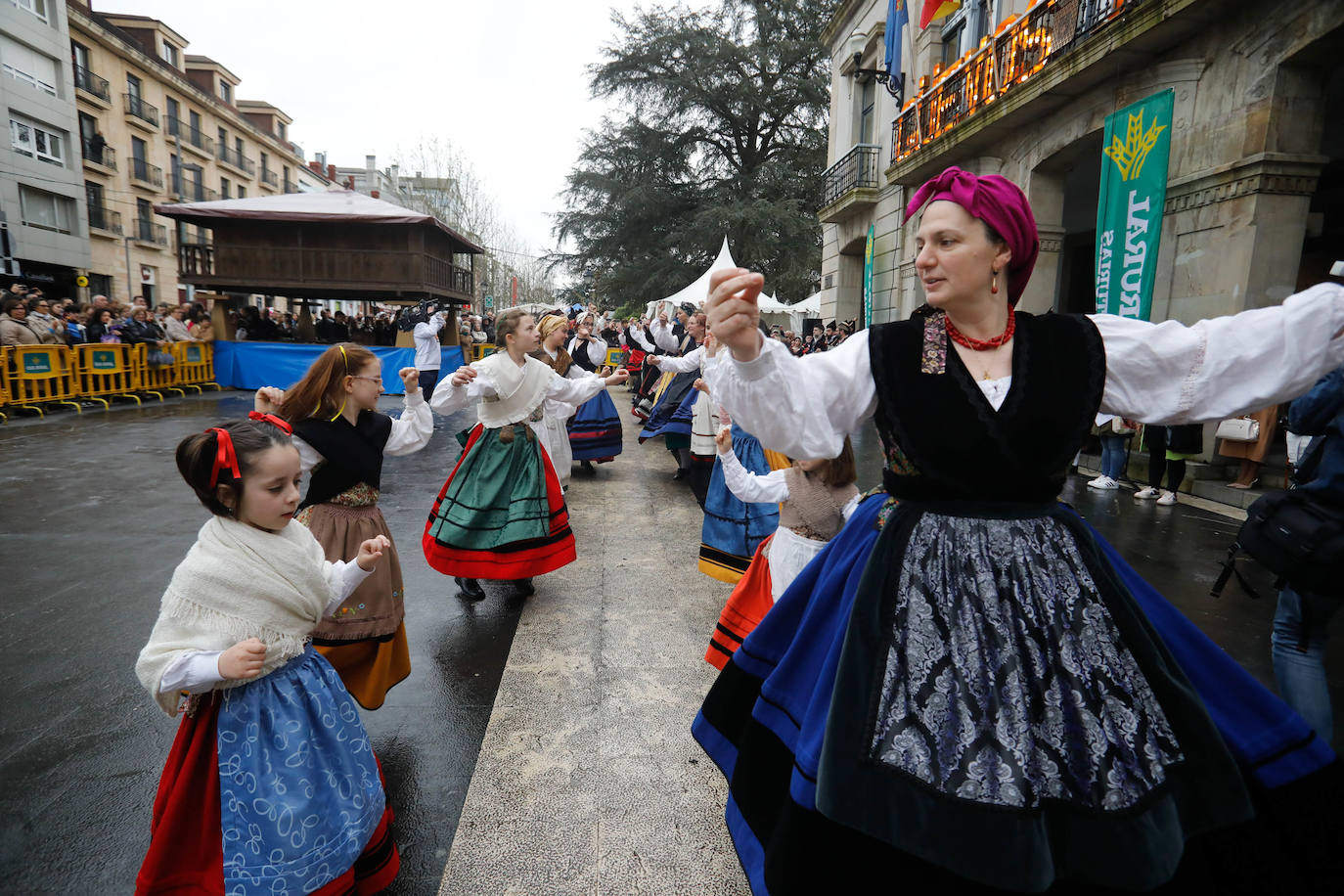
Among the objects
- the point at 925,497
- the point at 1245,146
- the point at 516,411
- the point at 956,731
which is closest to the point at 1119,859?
the point at 956,731

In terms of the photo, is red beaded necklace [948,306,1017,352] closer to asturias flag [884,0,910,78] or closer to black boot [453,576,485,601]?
black boot [453,576,485,601]

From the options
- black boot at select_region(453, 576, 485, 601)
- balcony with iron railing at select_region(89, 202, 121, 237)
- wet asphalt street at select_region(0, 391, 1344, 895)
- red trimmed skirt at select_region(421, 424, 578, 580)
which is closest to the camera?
wet asphalt street at select_region(0, 391, 1344, 895)

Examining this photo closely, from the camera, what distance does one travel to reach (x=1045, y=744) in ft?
4.63

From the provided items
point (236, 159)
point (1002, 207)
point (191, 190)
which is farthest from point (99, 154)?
point (1002, 207)

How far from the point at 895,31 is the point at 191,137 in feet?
114

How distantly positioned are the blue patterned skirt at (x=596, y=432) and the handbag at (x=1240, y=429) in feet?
20.0

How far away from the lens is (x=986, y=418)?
154 cm

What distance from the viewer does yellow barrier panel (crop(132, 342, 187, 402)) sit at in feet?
45.6

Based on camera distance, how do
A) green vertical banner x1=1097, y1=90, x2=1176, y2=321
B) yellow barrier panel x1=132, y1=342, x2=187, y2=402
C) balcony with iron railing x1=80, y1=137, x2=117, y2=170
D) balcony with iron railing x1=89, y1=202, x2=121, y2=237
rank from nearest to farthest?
green vertical banner x1=1097, y1=90, x2=1176, y2=321, yellow barrier panel x1=132, y1=342, x2=187, y2=402, balcony with iron railing x1=80, y1=137, x2=117, y2=170, balcony with iron railing x1=89, y1=202, x2=121, y2=237

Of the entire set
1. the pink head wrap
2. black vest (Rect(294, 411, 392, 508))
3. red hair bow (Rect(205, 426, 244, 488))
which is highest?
the pink head wrap

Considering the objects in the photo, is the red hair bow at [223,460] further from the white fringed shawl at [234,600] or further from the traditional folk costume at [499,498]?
the traditional folk costume at [499,498]

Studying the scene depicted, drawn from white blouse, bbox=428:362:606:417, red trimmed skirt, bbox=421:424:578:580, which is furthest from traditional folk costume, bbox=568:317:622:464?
red trimmed skirt, bbox=421:424:578:580

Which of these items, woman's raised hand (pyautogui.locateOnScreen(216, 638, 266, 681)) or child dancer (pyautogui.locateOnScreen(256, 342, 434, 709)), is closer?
woman's raised hand (pyautogui.locateOnScreen(216, 638, 266, 681))

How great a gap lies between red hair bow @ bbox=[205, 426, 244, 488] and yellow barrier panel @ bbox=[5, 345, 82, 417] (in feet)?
41.1
